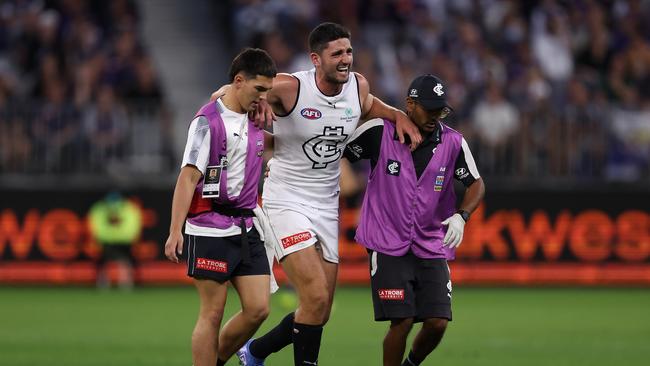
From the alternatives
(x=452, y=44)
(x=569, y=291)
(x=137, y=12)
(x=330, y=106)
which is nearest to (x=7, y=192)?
(x=137, y=12)

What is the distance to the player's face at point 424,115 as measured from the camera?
10.9 metres

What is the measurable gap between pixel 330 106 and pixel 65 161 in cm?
1316

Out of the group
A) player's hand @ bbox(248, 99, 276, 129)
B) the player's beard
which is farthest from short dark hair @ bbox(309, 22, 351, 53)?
player's hand @ bbox(248, 99, 276, 129)

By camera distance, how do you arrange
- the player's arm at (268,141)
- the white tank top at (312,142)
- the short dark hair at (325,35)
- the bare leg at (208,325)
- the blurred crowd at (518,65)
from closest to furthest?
the bare leg at (208,325) → the short dark hair at (325,35) → the white tank top at (312,142) → the player's arm at (268,141) → the blurred crowd at (518,65)

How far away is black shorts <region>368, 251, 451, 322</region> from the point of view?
1078cm

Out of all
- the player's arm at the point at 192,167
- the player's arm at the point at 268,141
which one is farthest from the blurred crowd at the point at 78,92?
the player's arm at the point at 192,167

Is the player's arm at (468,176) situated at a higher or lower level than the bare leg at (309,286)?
higher

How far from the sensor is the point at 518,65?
24328 millimetres

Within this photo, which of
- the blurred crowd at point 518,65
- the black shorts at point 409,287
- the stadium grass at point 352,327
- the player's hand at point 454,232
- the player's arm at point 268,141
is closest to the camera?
the black shorts at point 409,287

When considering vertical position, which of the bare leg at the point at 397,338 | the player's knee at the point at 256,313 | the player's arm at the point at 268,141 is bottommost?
the bare leg at the point at 397,338

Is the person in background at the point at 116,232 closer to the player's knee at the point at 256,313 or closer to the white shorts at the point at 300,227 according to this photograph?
the white shorts at the point at 300,227

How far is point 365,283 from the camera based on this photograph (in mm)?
24828

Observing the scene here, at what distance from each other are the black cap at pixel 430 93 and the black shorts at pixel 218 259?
1732 millimetres

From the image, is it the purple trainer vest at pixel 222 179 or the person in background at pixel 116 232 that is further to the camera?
the person in background at pixel 116 232
